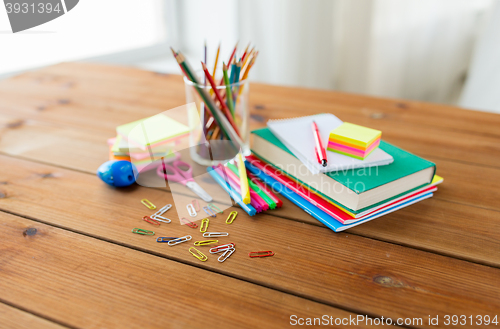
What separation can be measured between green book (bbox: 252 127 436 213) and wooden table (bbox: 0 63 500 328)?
4cm

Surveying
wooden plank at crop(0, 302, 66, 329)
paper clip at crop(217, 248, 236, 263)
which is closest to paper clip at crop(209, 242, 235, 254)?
paper clip at crop(217, 248, 236, 263)

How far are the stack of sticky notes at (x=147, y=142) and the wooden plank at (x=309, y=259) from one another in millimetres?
72

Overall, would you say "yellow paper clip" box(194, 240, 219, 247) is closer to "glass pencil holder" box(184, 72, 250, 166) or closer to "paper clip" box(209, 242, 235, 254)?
"paper clip" box(209, 242, 235, 254)

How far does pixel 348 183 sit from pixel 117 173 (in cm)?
43

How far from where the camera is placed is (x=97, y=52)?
224cm

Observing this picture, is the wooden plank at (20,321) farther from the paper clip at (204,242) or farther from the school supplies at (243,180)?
the school supplies at (243,180)

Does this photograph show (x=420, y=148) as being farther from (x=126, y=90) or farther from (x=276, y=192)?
(x=126, y=90)

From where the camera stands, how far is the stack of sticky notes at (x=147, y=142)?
776 mm

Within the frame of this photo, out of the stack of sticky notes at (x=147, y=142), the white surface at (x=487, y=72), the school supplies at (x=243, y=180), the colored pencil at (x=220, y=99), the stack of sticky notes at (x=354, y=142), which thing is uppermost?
the colored pencil at (x=220, y=99)

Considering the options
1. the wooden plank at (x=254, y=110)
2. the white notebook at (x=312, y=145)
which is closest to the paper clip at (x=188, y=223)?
the white notebook at (x=312, y=145)

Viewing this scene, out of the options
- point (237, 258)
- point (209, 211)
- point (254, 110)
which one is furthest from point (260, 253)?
point (254, 110)

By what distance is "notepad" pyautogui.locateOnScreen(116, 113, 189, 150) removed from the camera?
78 cm

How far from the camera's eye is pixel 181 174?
30.7 inches

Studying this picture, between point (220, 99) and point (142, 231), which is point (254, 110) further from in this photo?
point (142, 231)
